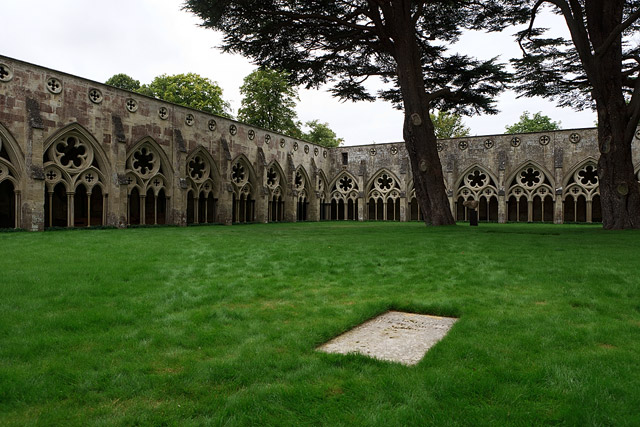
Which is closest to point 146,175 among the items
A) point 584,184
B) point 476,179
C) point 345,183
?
point 345,183

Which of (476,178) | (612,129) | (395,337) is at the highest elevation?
(612,129)

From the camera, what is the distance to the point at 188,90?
3759cm

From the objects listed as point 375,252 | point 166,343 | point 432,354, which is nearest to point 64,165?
point 375,252

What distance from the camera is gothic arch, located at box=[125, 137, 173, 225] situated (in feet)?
67.3

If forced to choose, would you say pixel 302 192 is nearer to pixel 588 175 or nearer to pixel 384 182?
pixel 384 182

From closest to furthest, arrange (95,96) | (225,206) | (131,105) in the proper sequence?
(95,96) < (131,105) < (225,206)

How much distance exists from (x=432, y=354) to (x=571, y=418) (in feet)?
3.49

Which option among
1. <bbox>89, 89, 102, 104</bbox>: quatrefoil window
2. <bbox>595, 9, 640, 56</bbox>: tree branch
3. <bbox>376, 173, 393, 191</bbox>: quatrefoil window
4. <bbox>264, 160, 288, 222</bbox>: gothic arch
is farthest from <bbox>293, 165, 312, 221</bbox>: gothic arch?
<bbox>595, 9, 640, 56</bbox>: tree branch

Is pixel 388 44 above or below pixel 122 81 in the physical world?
below

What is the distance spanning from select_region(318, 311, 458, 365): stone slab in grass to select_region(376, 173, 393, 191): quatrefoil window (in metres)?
29.9

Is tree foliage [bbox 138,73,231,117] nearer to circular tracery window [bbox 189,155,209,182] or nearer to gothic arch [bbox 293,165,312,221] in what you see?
gothic arch [bbox 293,165,312,221]

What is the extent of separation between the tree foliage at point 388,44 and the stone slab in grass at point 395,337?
1374cm

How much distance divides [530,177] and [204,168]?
22103 millimetres

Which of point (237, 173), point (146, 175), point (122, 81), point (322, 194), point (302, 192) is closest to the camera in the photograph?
point (146, 175)
